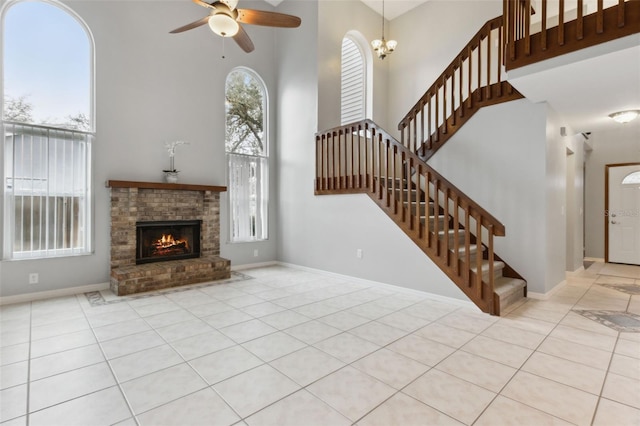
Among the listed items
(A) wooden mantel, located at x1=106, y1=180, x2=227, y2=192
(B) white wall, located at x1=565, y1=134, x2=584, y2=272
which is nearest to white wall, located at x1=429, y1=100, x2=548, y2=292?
(B) white wall, located at x1=565, y1=134, x2=584, y2=272

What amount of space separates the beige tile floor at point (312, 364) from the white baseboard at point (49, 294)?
15cm

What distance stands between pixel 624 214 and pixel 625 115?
162 inches

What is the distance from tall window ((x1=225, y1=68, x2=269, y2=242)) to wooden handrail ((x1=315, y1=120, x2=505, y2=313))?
4.39 feet

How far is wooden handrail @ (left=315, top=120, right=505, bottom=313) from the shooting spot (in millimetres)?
3551

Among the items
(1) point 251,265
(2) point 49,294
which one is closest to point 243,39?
(1) point 251,265

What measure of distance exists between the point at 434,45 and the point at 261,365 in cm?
680

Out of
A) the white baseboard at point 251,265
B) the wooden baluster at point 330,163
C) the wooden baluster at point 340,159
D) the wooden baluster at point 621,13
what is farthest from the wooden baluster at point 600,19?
the white baseboard at point 251,265

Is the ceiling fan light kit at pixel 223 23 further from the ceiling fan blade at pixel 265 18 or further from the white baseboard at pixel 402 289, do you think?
the white baseboard at pixel 402 289

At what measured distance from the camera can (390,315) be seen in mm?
3432

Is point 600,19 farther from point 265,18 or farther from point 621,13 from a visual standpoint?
point 265,18

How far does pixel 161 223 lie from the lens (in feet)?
16.4

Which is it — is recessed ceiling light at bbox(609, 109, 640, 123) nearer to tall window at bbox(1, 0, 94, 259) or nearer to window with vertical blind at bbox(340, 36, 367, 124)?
window with vertical blind at bbox(340, 36, 367, 124)

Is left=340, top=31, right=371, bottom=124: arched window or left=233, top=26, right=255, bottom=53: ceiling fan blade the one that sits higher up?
left=340, top=31, right=371, bottom=124: arched window

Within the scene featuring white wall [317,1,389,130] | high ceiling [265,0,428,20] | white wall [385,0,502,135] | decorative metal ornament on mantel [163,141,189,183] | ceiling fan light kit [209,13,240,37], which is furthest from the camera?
high ceiling [265,0,428,20]
